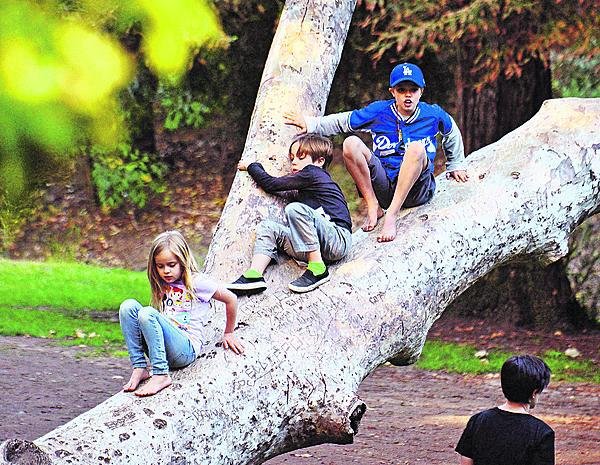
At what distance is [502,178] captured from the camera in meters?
4.81

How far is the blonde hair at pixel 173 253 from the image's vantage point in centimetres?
378

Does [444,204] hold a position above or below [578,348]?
above

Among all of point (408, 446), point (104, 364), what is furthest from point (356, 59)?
point (408, 446)

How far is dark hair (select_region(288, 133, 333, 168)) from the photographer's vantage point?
4.61m

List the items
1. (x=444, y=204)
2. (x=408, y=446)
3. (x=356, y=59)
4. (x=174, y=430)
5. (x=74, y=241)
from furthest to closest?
(x=74, y=241), (x=356, y=59), (x=408, y=446), (x=444, y=204), (x=174, y=430)

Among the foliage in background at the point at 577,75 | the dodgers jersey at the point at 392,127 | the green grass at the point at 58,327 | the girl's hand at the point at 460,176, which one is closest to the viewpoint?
the dodgers jersey at the point at 392,127

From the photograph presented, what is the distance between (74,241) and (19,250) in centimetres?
85

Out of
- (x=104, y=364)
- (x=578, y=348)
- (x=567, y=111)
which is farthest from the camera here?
(x=578, y=348)

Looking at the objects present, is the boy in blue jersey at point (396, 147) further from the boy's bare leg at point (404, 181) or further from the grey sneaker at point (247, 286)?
the grey sneaker at point (247, 286)

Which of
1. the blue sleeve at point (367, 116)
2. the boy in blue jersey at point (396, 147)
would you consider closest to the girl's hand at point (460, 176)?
the boy in blue jersey at point (396, 147)

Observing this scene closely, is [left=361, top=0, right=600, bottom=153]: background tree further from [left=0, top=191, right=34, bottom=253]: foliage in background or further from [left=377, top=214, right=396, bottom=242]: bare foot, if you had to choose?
[left=0, top=191, right=34, bottom=253]: foliage in background

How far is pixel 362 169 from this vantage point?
14.9ft

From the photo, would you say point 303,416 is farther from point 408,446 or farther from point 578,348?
point 578,348

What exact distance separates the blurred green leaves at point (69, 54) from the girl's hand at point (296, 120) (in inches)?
237
